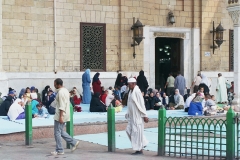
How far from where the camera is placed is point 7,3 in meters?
17.9

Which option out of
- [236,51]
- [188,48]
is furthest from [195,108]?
[188,48]

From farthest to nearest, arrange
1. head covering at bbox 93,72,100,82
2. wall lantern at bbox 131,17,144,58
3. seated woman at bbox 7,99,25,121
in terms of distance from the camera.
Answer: wall lantern at bbox 131,17,144,58 < head covering at bbox 93,72,100,82 < seated woman at bbox 7,99,25,121

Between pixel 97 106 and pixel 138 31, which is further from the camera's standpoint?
pixel 138 31

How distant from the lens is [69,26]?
62.6 feet

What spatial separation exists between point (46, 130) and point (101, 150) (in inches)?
85.4

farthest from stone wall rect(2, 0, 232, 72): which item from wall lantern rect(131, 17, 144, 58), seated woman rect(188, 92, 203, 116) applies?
seated woman rect(188, 92, 203, 116)

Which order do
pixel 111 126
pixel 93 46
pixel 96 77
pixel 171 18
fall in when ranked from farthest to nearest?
pixel 171 18 < pixel 93 46 < pixel 96 77 < pixel 111 126

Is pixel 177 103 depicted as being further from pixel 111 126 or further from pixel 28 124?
pixel 111 126

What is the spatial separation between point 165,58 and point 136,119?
14.6 metres

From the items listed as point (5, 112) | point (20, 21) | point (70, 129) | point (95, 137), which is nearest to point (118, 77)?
point (20, 21)

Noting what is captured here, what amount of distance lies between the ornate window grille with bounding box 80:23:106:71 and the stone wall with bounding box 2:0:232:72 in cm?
19

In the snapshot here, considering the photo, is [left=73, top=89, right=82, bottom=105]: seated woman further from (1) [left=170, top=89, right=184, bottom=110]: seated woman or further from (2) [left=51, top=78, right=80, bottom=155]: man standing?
(2) [left=51, top=78, right=80, bottom=155]: man standing

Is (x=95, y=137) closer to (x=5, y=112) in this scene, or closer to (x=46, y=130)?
(x=46, y=130)

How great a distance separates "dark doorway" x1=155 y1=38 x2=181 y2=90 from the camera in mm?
22641
